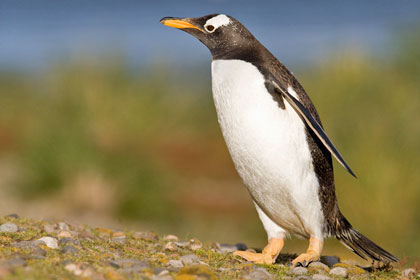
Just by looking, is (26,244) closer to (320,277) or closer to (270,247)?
(270,247)

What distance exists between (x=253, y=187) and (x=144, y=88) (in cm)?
964

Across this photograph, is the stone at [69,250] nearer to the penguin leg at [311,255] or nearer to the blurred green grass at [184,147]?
the penguin leg at [311,255]

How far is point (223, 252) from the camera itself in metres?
5.49

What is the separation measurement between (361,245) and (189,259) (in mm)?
1722

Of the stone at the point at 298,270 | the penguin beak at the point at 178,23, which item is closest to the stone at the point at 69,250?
the stone at the point at 298,270

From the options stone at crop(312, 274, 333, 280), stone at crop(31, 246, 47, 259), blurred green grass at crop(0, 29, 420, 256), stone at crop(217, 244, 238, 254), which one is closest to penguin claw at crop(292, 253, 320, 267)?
stone at crop(312, 274, 333, 280)

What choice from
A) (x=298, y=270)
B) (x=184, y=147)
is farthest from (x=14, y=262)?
(x=184, y=147)

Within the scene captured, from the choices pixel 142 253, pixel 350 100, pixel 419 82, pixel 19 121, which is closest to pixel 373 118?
pixel 350 100

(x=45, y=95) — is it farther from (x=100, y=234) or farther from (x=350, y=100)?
(x=100, y=234)

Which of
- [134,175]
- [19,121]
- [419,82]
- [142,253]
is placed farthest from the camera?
[19,121]

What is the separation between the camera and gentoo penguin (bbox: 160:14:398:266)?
485 centimetres

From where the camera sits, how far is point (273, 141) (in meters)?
4.83

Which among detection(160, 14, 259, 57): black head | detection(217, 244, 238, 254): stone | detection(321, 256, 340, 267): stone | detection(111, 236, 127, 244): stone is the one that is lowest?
detection(217, 244, 238, 254): stone

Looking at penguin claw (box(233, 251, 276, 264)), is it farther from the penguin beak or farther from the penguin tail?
the penguin beak
